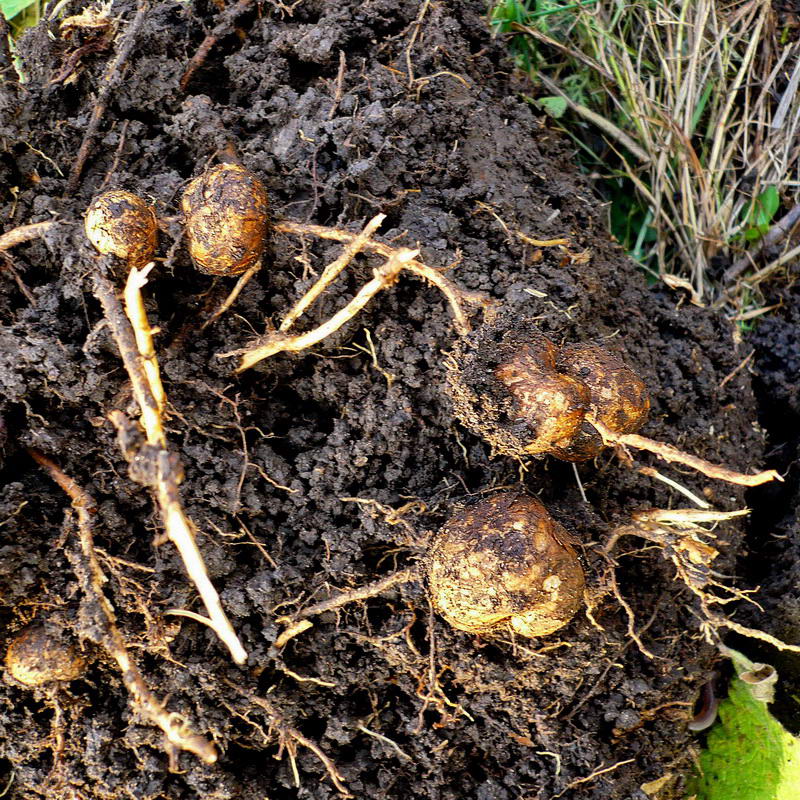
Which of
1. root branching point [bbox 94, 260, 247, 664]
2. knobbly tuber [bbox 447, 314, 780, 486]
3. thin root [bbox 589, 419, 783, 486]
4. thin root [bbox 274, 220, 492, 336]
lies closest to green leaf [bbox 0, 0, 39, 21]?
thin root [bbox 274, 220, 492, 336]

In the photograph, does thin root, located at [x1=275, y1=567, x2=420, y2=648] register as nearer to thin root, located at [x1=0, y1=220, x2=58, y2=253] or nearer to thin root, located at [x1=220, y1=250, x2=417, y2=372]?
thin root, located at [x1=220, y1=250, x2=417, y2=372]

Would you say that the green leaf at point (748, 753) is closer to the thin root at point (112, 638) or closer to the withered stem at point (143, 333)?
the thin root at point (112, 638)

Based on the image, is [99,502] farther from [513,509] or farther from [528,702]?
[528,702]

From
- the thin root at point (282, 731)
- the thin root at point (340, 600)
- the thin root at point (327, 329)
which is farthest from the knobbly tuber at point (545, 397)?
the thin root at point (282, 731)

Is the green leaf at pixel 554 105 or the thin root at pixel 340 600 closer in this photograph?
the thin root at pixel 340 600

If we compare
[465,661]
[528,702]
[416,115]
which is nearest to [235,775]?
[465,661]

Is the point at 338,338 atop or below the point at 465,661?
atop

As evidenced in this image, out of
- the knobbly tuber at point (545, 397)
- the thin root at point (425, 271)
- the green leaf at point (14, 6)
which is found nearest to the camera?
the knobbly tuber at point (545, 397)
